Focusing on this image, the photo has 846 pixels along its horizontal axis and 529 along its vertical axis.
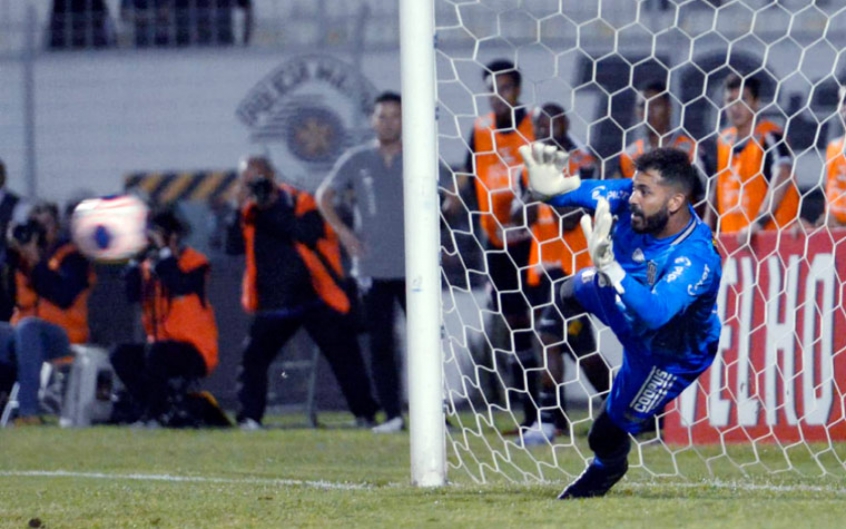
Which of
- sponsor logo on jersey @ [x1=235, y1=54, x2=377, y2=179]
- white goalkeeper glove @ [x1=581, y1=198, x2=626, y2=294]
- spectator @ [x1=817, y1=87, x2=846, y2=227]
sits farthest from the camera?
sponsor logo on jersey @ [x1=235, y1=54, x2=377, y2=179]

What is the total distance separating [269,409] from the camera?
36.7 ft

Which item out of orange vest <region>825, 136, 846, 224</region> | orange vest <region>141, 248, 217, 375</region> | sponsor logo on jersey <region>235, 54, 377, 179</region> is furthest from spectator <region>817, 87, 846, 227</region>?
sponsor logo on jersey <region>235, 54, 377, 179</region>

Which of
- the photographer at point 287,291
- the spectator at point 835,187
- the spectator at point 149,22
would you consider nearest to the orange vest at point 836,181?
the spectator at point 835,187

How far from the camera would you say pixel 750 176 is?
8.06m

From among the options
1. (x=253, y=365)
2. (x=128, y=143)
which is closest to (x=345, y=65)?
(x=128, y=143)

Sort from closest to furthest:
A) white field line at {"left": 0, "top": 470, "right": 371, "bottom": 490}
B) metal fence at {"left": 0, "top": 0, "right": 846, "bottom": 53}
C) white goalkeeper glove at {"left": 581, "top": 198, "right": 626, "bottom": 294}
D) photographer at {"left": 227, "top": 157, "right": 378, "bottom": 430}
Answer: white goalkeeper glove at {"left": 581, "top": 198, "right": 626, "bottom": 294} → white field line at {"left": 0, "top": 470, "right": 371, "bottom": 490} → photographer at {"left": 227, "top": 157, "right": 378, "bottom": 430} → metal fence at {"left": 0, "top": 0, "right": 846, "bottom": 53}

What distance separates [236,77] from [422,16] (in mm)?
7221

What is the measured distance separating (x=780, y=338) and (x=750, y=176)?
3.04 feet

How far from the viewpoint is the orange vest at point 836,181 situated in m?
8.00

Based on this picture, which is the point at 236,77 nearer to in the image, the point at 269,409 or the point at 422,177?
the point at 269,409

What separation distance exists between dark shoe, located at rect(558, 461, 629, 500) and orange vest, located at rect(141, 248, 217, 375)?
5.39 meters

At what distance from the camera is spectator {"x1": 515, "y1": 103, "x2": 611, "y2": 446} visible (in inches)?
324

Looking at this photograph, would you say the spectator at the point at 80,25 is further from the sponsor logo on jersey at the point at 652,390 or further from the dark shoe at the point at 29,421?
the sponsor logo on jersey at the point at 652,390

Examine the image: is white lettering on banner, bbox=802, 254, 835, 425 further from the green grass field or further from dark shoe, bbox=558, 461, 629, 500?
dark shoe, bbox=558, 461, 629, 500
